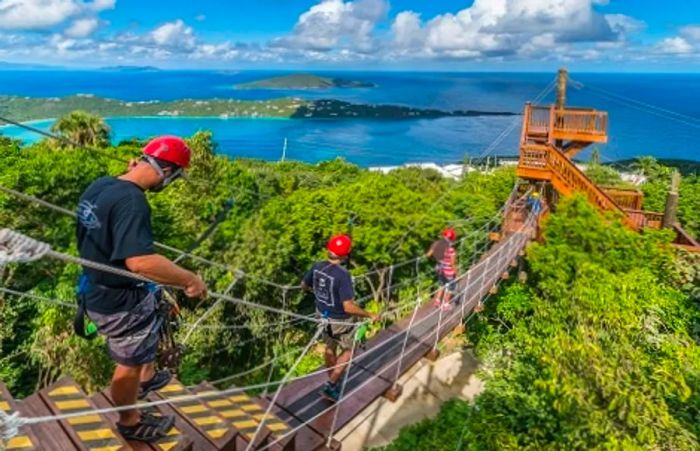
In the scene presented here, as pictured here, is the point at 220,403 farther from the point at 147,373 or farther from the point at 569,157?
the point at 569,157

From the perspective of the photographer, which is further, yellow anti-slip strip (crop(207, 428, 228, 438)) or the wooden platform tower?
the wooden platform tower

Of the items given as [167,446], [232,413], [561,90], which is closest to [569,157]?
[561,90]

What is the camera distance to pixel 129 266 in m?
2.03

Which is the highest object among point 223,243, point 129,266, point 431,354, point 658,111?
point 658,111

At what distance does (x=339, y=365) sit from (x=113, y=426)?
1927mm

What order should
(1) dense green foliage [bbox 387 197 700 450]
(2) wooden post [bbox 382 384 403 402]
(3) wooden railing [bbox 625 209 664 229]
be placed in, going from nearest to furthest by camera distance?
(1) dense green foliage [bbox 387 197 700 450] < (2) wooden post [bbox 382 384 403 402] < (3) wooden railing [bbox 625 209 664 229]

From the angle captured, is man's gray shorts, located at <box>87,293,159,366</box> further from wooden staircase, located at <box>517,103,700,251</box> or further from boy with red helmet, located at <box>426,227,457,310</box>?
wooden staircase, located at <box>517,103,700,251</box>

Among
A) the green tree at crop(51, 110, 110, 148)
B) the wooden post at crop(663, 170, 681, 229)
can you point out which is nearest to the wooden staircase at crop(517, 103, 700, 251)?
the wooden post at crop(663, 170, 681, 229)

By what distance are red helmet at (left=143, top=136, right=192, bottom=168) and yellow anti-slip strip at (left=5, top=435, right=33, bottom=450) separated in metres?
1.48

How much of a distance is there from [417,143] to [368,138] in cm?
1107

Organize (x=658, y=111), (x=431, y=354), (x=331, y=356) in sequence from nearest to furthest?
(x=331, y=356) → (x=431, y=354) → (x=658, y=111)

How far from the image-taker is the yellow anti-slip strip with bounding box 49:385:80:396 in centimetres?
277

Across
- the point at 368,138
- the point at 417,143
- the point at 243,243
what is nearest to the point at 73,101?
the point at 368,138

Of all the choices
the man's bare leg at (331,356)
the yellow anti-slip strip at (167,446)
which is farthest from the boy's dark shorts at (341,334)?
the yellow anti-slip strip at (167,446)
